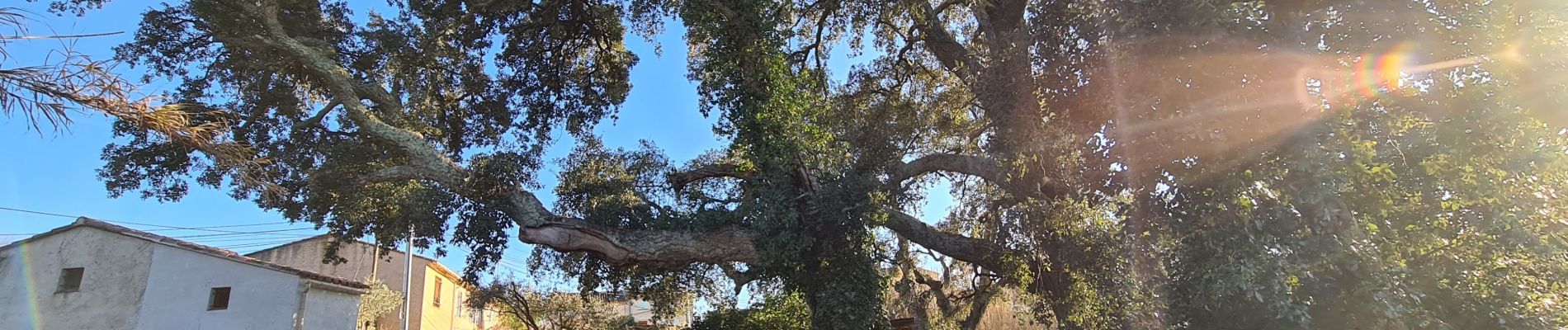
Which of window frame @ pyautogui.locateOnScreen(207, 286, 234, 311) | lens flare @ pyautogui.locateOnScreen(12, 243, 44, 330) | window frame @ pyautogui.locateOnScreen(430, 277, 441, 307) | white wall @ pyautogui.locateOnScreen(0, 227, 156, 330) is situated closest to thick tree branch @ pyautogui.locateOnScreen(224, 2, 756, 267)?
window frame @ pyautogui.locateOnScreen(207, 286, 234, 311)

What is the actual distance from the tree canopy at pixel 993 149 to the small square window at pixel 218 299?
1.43 meters

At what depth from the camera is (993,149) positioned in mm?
8977

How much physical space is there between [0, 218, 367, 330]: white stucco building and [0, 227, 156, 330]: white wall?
0.04 feet

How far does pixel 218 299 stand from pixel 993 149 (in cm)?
1157

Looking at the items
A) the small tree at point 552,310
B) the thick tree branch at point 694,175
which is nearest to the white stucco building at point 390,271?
the small tree at point 552,310

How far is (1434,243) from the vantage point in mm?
6426

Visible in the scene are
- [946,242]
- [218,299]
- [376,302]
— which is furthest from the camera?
[376,302]

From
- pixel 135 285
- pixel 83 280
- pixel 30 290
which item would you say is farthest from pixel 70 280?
pixel 135 285

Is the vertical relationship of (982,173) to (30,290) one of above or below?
above

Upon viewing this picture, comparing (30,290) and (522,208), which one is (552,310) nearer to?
(522,208)

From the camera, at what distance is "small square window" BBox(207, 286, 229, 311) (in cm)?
1175

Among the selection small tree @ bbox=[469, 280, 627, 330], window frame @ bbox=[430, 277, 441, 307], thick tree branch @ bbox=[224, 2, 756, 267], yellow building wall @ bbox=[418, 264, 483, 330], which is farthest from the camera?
window frame @ bbox=[430, 277, 441, 307]

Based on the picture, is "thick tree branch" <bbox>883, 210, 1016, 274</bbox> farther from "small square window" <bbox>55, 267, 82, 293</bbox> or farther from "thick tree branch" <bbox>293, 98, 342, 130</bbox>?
"small square window" <bbox>55, 267, 82, 293</bbox>

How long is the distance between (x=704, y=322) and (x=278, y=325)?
6834 mm
